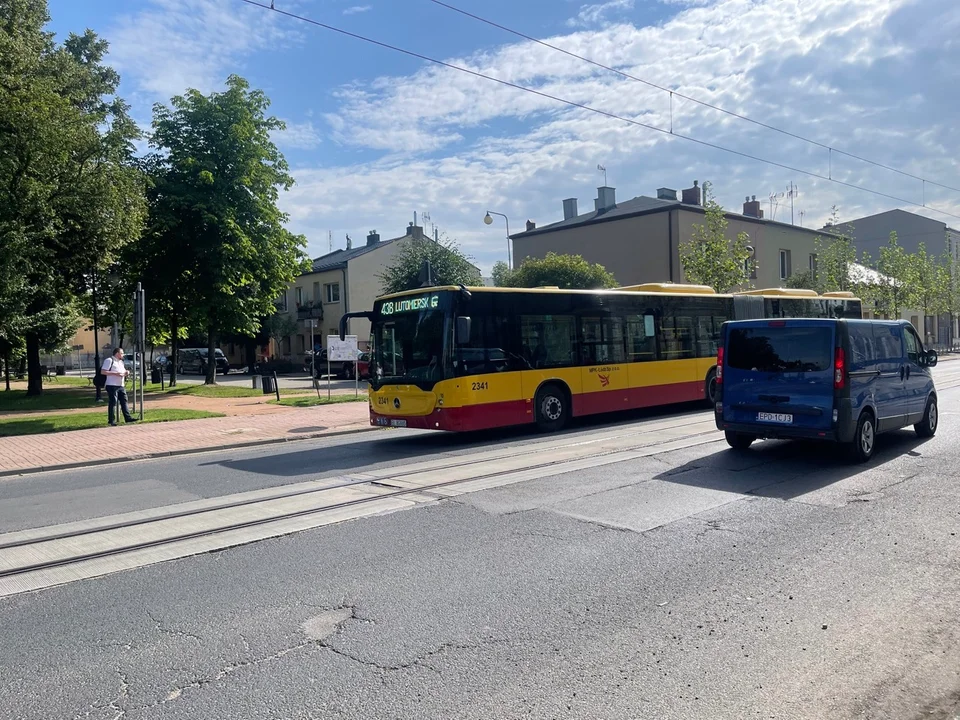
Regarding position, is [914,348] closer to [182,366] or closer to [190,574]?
[190,574]

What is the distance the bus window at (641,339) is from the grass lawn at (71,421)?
10846 mm

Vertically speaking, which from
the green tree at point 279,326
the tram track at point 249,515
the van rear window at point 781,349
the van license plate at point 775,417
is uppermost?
the green tree at point 279,326

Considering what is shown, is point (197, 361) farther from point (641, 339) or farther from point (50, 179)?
point (641, 339)

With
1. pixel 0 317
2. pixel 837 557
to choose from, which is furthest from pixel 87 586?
pixel 0 317

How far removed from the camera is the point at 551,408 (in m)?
Answer: 14.6

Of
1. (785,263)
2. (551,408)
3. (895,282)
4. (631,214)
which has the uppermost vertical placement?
(631,214)

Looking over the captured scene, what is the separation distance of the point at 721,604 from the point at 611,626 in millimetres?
863

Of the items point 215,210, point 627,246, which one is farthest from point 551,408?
point 627,246

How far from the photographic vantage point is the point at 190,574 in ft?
19.1

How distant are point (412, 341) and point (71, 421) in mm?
9721

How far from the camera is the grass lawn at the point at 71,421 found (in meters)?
16.5

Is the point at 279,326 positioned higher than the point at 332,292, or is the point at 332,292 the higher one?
the point at 332,292

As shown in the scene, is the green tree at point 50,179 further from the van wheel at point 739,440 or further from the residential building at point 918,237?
the residential building at point 918,237

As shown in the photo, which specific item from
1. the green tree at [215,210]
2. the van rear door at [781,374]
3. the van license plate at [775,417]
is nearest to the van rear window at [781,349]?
the van rear door at [781,374]
